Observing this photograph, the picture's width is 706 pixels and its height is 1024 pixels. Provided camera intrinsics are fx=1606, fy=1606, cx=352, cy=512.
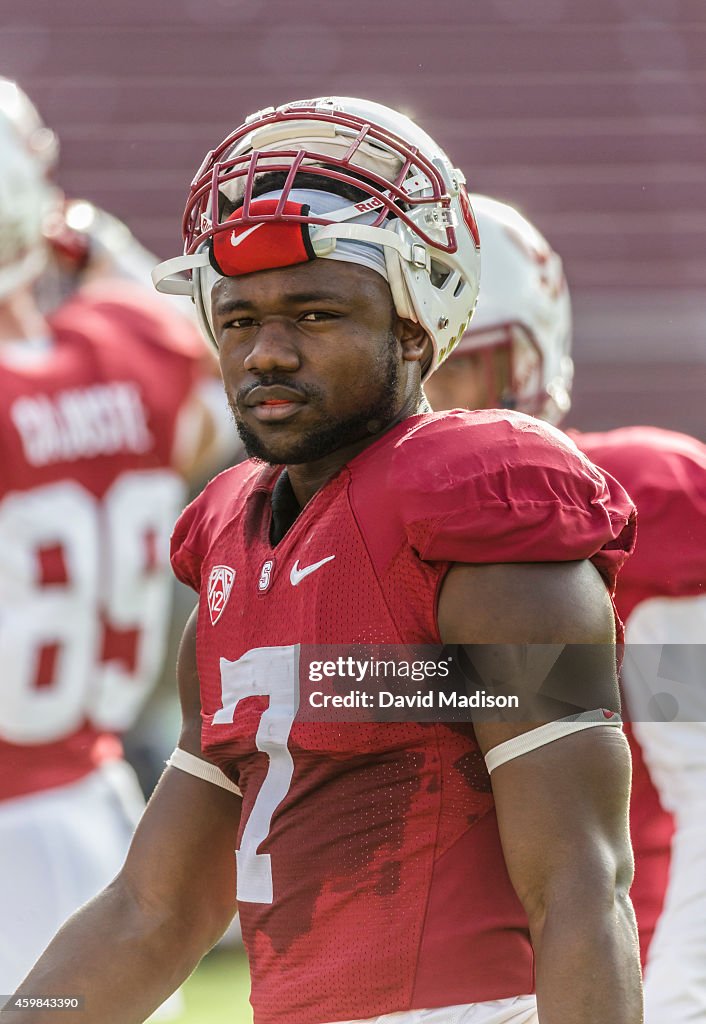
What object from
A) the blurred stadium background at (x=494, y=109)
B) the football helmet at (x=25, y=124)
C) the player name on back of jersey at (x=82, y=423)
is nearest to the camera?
the player name on back of jersey at (x=82, y=423)

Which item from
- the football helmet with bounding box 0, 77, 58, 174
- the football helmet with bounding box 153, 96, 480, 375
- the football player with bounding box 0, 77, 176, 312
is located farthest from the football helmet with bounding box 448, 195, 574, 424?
the football player with bounding box 0, 77, 176, 312

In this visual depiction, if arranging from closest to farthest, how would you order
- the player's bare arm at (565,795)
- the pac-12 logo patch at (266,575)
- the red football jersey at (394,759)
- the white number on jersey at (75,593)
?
the player's bare arm at (565,795) → the red football jersey at (394,759) → the pac-12 logo patch at (266,575) → the white number on jersey at (75,593)

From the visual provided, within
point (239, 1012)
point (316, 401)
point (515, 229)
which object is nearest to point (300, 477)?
point (316, 401)

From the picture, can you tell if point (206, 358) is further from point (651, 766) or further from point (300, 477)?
point (300, 477)

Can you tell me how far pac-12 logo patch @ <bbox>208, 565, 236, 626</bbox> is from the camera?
5.88ft

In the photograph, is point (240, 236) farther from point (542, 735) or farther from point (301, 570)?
point (542, 735)

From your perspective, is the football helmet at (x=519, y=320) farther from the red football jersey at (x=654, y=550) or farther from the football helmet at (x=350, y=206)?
the football helmet at (x=350, y=206)

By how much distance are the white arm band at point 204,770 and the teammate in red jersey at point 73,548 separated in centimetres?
181

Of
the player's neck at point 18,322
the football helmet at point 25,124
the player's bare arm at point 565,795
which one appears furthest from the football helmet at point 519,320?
the football helmet at point 25,124

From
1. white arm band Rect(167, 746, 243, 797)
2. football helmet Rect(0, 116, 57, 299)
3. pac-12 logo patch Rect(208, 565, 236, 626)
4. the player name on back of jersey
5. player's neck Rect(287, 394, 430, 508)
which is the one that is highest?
football helmet Rect(0, 116, 57, 299)

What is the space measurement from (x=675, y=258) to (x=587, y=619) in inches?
231

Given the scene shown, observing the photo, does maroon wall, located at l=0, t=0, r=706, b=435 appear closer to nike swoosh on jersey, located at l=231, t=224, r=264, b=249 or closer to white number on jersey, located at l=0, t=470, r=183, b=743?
A: white number on jersey, located at l=0, t=470, r=183, b=743

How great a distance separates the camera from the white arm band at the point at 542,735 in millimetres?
1549

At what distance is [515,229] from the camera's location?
3.13 metres
